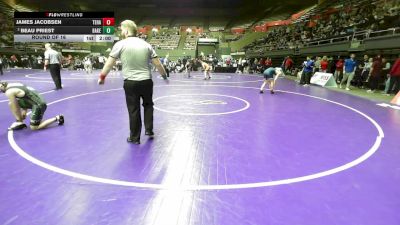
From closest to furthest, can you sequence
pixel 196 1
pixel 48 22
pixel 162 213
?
1. pixel 162 213
2. pixel 48 22
3. pixel 196 1

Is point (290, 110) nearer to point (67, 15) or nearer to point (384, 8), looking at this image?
point (67, 15)

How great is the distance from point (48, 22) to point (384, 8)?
2099 cm

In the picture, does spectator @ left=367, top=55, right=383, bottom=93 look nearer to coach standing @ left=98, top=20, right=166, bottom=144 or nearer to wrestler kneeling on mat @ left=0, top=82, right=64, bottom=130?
coach standing @ left=98, top=20, right=166, bottom=144

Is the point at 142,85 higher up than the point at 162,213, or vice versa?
the point at 142,85

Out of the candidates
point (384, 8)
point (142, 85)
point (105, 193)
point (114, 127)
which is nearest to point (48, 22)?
point (114, 127)

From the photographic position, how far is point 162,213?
2.97m

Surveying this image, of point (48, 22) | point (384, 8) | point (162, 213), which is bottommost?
point (162, 213)

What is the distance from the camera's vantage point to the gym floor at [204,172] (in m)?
2.97

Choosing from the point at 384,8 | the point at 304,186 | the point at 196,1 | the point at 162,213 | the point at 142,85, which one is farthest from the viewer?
the point at 196,1
